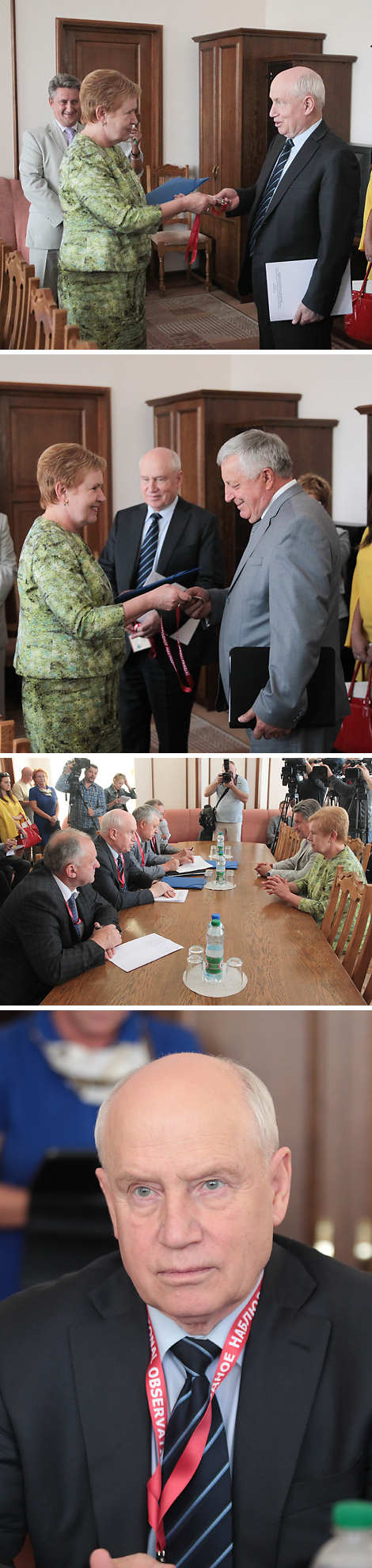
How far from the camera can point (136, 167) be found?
1937 mm

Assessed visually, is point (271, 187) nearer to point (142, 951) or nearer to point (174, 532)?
point (174, 532)

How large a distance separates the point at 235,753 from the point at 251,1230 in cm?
94

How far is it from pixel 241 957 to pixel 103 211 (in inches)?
57.8

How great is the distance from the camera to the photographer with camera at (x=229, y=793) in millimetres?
2109

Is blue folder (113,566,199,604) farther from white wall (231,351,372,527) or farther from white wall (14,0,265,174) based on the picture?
white wall (14,0,265,174)

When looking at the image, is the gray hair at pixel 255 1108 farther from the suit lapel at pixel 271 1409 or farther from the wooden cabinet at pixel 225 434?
the wooden cabinet at pixel 225 434

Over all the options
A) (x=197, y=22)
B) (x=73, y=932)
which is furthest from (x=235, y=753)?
(x=197, y=22)

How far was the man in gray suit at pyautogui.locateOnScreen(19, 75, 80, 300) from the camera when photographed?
1.91 m

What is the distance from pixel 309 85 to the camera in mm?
1889

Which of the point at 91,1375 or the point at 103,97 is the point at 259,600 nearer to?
the point at 103,97

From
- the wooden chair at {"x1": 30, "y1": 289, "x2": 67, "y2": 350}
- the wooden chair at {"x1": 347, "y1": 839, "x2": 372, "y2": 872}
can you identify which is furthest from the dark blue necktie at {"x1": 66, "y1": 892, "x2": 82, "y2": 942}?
the wooden chair at {"x1": 30, "y1": 289, "x2": 67, "y2": 350}

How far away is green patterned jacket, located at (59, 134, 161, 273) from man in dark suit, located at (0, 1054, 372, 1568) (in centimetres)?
150

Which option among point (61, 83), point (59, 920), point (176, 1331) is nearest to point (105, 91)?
point (61, 83)

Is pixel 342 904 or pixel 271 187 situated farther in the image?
pixel 342 904
